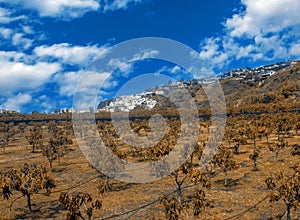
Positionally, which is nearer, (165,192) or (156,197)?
(156,197)

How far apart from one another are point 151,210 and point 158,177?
16962mm

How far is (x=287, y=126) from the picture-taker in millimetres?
85000

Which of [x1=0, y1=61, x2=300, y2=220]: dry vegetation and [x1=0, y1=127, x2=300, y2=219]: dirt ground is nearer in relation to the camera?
[x1=0, y1=61, x2=300, y2=220]: dry vegetation

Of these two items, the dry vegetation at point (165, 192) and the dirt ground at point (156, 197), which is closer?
the dry vegetation at point (165, 192)

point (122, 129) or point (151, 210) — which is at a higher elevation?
point (122, 129)

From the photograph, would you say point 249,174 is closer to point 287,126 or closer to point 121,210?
point 121,210

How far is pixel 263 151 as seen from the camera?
228ft

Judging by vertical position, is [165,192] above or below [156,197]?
above

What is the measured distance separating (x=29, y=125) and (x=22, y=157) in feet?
275

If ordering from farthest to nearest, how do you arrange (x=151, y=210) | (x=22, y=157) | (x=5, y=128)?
(x=5, y=128), (x=22, y=157), (x=151, y=210)

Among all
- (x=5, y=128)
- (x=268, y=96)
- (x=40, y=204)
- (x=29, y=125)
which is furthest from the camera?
(x=268, y=96)

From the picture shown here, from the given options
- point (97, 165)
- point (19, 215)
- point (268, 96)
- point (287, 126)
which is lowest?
point (19, 215)

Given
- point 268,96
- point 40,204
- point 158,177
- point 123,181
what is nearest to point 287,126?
point 158,177

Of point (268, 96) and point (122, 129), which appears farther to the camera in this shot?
point (268, 96)
